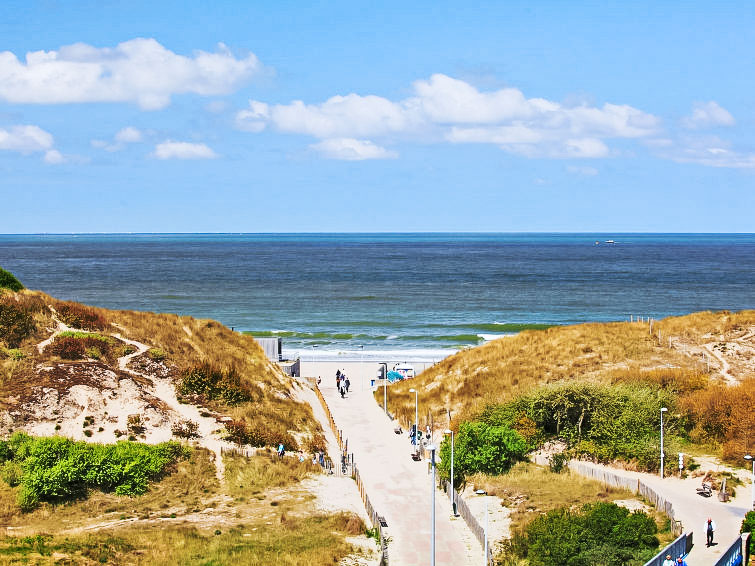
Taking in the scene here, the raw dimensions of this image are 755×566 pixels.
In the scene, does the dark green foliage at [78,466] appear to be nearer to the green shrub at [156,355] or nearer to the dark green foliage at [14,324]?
the dark green foliage at [14,324]

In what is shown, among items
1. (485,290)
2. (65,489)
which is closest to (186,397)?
(65,489)

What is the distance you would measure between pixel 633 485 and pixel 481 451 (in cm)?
645

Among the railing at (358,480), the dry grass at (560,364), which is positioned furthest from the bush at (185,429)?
the dry grass at (560,364)

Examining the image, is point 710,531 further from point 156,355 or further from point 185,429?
point 156,355

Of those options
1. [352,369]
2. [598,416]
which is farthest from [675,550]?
[352,369]

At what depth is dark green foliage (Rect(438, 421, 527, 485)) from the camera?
3297cm

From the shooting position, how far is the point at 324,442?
37.8 meters

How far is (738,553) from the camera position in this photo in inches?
923

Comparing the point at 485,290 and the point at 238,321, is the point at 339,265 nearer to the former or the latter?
the point at 485,290

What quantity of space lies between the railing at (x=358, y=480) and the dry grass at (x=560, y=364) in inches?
165

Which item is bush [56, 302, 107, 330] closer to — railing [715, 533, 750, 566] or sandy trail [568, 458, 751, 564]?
sandy trail [568, 458, 751, 564]

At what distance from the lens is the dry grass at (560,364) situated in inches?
1725

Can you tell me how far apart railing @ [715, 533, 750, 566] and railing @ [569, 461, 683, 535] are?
1.88m

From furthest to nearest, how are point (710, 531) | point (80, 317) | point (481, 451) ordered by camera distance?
point (80, 317) < point (481, 451) < point (710, 531)
